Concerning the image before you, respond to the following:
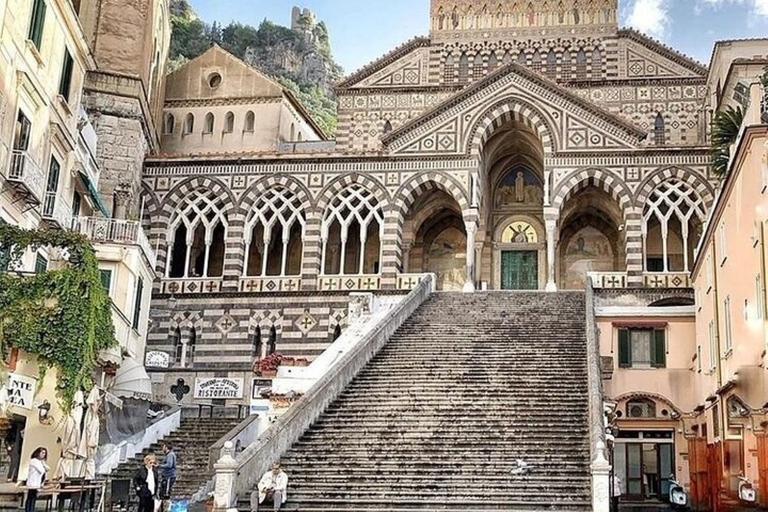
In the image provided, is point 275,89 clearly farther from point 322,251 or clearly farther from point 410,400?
point 410,400

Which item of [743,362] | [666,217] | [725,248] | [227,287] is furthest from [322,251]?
[743,362]

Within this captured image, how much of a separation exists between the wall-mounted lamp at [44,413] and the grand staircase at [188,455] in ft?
6.49

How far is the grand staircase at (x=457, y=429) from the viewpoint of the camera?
17109 mm

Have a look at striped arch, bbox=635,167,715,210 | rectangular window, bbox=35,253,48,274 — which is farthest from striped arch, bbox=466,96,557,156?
rectangular window, bbox=35,253,48,274

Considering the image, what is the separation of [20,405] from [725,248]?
1598cm

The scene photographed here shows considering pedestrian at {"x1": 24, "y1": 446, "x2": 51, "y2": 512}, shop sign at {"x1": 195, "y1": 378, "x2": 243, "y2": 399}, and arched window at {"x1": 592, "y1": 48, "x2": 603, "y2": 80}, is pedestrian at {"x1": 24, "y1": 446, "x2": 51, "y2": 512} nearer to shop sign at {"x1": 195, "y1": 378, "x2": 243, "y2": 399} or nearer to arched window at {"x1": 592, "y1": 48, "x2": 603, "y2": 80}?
shop sign at {"x1": 195, "y1": 378, "x2": 243, "y2": 399}

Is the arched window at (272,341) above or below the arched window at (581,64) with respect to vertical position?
below

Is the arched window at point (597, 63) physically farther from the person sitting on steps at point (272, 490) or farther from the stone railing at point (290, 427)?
the person sitting on steps at point (272, 490)

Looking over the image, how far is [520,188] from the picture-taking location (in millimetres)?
39594

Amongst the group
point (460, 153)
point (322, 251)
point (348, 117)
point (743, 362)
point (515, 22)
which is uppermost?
point (515, 22)

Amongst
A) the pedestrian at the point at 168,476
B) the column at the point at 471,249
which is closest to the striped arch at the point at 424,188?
the column at the point at 471,249

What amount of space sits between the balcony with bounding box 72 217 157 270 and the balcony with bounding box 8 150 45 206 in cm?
315

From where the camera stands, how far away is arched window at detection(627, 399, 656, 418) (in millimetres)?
26547

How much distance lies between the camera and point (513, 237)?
39000mm
